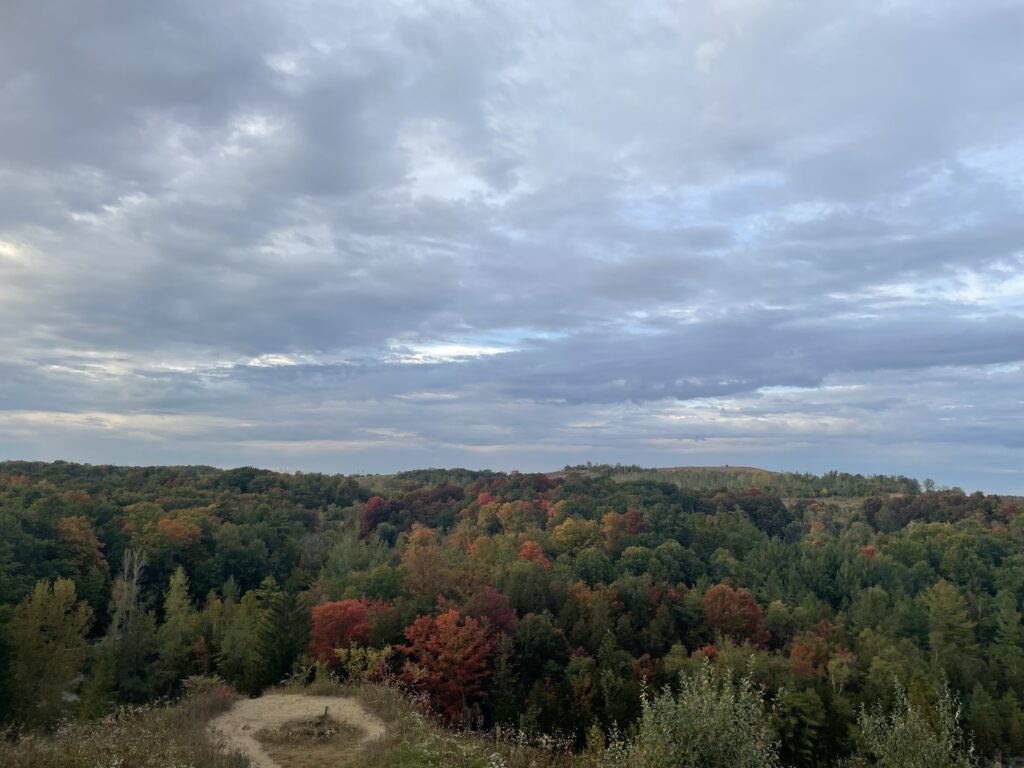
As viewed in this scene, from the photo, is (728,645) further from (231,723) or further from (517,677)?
(231,723)

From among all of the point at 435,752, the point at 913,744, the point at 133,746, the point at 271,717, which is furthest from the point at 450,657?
the point at 913,744

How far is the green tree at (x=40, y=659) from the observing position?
128 feet

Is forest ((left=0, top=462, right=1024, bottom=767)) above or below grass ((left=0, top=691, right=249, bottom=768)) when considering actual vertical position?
below

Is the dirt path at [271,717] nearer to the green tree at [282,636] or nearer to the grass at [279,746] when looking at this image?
the grass at [279,746]

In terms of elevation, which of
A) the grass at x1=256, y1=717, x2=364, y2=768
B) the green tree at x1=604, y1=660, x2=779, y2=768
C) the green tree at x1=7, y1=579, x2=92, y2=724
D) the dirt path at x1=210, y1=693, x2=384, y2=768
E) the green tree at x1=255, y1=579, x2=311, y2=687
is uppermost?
the green tree at x1=604, y1=660, x2=779, y2=768

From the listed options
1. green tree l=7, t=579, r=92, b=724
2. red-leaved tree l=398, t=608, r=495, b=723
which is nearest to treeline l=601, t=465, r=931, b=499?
red-leaved tree l=398, t=608, r=495, b=723

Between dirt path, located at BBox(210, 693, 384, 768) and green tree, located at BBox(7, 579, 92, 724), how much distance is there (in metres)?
21.8

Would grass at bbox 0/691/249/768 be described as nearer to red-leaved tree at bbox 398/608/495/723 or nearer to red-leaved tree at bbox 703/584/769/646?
red-leaved tree at bbox 398/608/495/723

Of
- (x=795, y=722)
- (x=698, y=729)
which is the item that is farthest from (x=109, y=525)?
(x=698, y=729)

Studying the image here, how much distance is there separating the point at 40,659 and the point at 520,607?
37.9 metres

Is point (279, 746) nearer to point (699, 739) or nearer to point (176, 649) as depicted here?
point (699, 739)

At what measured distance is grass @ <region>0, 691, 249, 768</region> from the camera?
Answer: 574 inches

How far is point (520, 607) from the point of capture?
2518 inches

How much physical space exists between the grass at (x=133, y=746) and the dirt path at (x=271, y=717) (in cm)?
81
